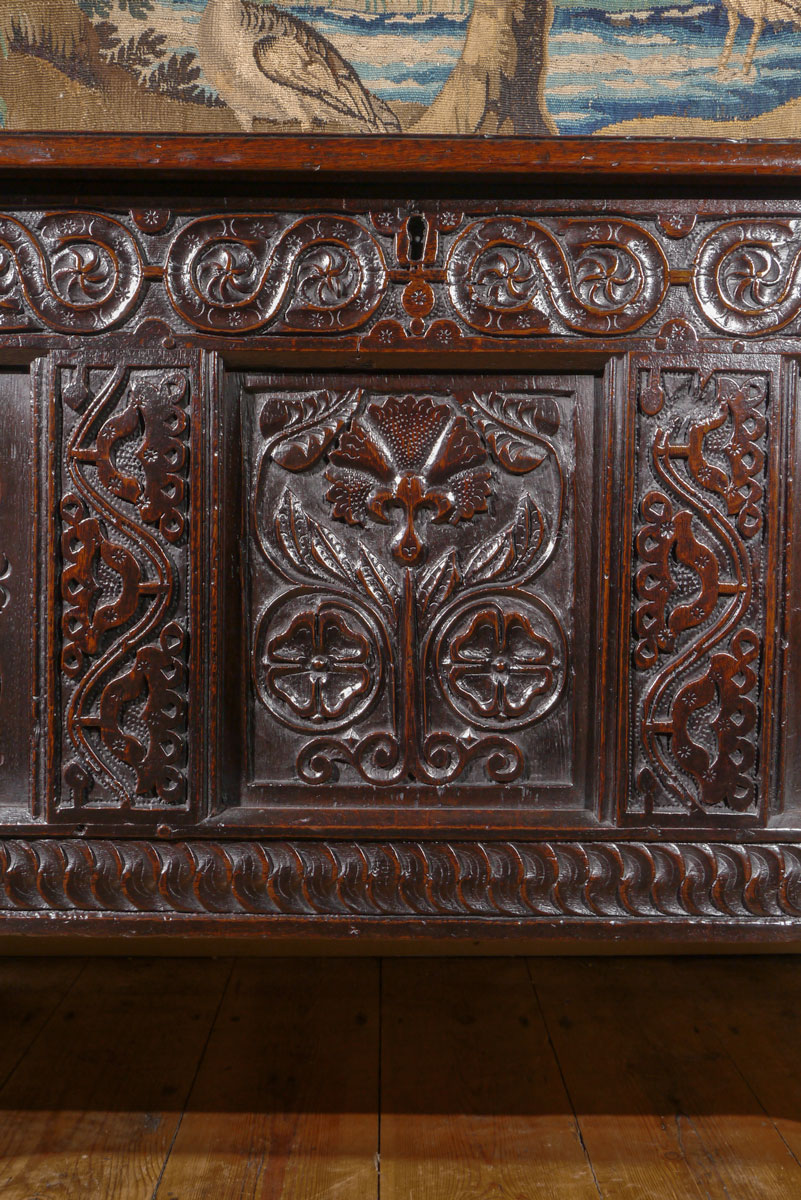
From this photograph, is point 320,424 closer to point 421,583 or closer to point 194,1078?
point 421,583

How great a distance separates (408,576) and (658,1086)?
83 cm

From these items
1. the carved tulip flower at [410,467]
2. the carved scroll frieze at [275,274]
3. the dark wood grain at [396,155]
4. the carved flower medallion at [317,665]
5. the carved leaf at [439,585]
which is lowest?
Result: the carved flower medallion at [317,665]

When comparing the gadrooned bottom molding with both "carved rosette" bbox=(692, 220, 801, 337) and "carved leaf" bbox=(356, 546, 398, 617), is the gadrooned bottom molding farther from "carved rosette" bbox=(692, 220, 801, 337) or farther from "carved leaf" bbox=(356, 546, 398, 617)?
"carved rosette" bbox=(692, 220, 801, 337)

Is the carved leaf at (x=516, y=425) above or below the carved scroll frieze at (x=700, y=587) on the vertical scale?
above

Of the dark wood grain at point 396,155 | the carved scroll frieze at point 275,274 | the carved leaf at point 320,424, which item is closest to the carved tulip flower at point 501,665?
the carved leaf at point 320,424

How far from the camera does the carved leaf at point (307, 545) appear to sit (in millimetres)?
1032

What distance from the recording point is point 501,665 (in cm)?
104

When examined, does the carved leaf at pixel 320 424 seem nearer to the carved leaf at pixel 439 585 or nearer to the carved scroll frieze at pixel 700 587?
the carved leaf at pixel 439 585

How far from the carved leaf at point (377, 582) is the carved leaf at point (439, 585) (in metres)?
0.03

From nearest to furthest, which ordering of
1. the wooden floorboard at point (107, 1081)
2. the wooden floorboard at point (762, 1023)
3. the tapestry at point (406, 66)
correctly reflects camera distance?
the wooden floorboard at point (107, 1081) < the wooden floorboard at point (762, 1023) < the tapestry at point (406, 66)

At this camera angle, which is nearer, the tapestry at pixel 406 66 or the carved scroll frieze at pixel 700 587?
the carved scroll frieze at pixel 700 587

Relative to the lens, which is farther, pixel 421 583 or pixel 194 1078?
pixel 194 1078

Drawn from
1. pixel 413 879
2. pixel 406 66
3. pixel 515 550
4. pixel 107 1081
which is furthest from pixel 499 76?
pixel 107 1081

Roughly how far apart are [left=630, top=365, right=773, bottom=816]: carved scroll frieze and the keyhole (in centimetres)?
30
